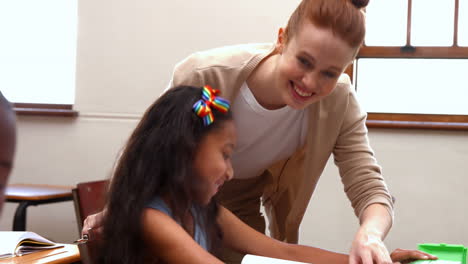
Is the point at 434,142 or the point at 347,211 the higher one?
the point at 434,142

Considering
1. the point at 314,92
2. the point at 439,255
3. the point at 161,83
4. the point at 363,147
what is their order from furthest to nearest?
the point at 161,83, the point at 363,147, the point at 314,92, the point at 439,255

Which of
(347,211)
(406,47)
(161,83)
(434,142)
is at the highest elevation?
(406,47)

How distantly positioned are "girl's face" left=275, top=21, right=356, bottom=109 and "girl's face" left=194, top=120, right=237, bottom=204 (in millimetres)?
239

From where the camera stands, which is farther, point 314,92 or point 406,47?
point 406,47

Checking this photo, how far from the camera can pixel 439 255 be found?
1483mm

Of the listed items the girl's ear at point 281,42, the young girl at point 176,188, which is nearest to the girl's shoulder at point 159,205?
the young girl at point 176,188

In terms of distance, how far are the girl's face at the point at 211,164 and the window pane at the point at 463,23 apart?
8.18ft

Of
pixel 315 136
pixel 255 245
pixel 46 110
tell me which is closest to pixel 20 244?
pixel 255 245

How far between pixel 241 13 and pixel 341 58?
224cm

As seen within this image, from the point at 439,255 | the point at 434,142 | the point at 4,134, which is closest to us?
the point at 4,134

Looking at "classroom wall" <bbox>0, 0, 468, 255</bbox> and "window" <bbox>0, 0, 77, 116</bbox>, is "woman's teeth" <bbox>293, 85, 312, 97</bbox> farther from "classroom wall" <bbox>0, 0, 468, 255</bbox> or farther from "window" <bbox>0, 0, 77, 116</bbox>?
"window" <bbox>0, 0, 77, 116</bbox>

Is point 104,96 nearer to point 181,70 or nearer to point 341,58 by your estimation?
point 181,70

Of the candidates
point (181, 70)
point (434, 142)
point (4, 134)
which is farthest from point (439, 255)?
point (434, 142)

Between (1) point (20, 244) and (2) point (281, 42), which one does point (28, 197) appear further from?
(2) point (281, 42)
